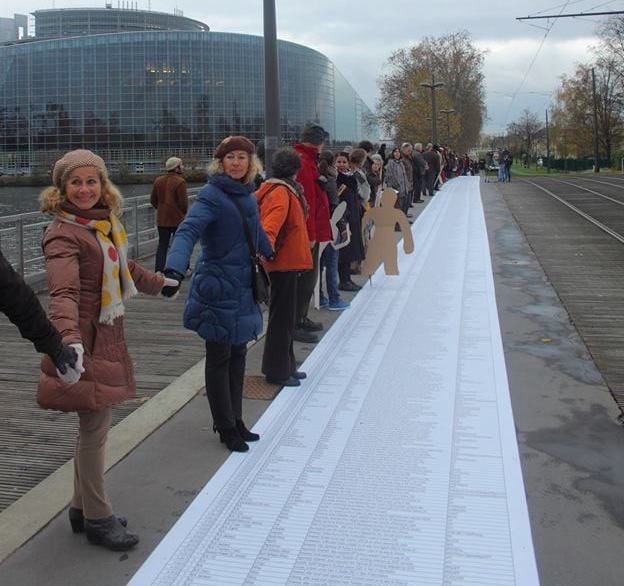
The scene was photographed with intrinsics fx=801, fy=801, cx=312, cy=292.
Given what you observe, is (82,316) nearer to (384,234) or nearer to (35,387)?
(35,387)

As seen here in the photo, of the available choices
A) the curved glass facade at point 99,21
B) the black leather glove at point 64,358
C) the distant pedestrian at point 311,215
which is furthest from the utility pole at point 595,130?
the curved glass facade at point 99,21

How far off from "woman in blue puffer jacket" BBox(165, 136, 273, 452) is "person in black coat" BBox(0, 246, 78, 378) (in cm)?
154

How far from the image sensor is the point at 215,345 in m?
4.38

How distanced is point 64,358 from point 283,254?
2780mm

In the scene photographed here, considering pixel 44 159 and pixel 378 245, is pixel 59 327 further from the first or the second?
pixel 44 159

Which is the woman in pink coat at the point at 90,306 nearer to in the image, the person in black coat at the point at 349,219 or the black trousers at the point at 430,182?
the person in black coat at the point at 349,219

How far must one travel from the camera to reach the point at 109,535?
332 cm

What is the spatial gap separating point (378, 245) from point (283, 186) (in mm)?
4594

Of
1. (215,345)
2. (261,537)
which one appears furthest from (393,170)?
(261,537)

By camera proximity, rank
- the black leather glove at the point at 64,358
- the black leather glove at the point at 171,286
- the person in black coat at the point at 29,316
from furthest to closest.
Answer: the black leather glove at the point at 171,286 < the black leather glove at the point at 64,358 < the person in black coat at the point at 29,316

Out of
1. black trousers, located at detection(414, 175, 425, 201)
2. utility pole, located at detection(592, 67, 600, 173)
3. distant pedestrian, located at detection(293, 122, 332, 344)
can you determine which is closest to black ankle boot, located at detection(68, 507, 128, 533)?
distant pedestrian, located at detection(293, 122, 332, 344)

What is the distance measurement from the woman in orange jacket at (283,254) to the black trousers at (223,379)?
1028mm

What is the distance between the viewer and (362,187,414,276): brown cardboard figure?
9922mm

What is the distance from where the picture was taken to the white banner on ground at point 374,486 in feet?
10.5
